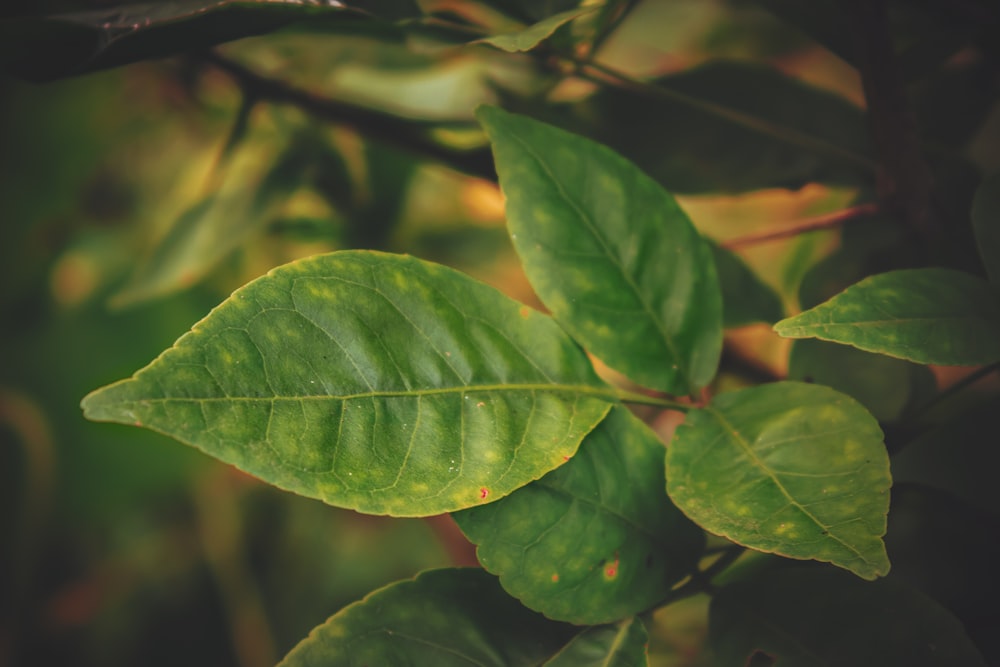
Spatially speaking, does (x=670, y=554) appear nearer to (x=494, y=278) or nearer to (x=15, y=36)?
(x=15, y=36)

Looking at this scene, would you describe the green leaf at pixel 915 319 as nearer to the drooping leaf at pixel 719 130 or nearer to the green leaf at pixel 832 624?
the green leaf at pixel 832 624

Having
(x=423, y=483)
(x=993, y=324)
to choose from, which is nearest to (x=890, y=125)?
(x=993, y=324)

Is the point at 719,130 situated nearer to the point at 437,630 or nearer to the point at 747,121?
the point at 747,121

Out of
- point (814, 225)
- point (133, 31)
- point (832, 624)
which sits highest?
point (133, 31)

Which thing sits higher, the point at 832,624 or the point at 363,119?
the point at 363,119

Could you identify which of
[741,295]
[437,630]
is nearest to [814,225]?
[741,295]

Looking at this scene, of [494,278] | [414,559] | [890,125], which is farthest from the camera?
[414,559]

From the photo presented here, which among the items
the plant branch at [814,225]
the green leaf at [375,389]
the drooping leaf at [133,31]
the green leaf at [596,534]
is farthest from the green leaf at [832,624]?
the drooping leaf at [133,31]

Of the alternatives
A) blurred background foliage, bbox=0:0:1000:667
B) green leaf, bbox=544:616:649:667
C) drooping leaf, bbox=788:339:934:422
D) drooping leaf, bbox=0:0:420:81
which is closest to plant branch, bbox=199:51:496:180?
blurred background foliage, bbox=0:0:1000:667
